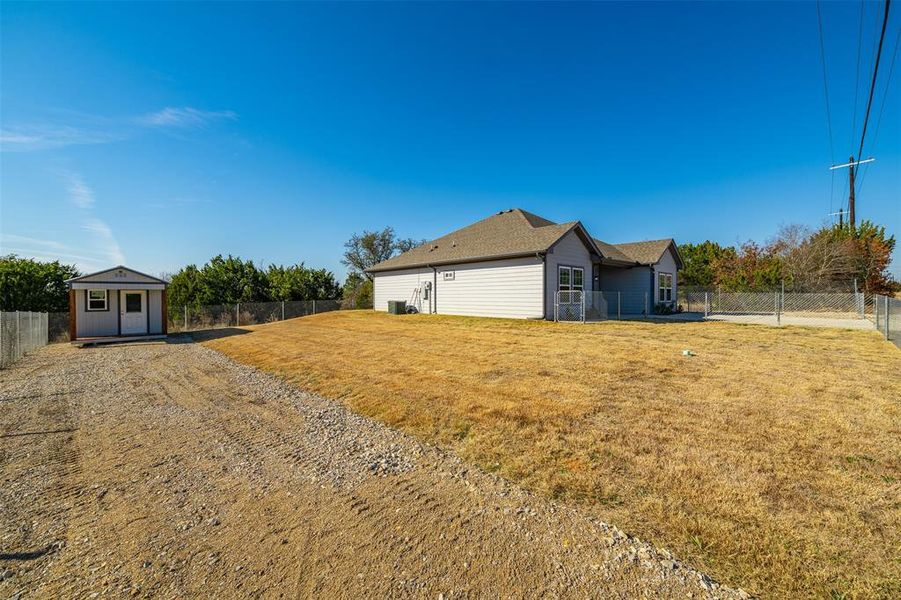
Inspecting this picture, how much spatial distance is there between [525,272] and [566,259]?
229 cm

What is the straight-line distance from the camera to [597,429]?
441cm

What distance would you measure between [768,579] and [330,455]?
3548 millimetres

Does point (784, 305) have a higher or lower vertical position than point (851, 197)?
lower

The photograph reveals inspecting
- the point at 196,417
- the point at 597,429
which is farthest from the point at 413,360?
the point at 597,429

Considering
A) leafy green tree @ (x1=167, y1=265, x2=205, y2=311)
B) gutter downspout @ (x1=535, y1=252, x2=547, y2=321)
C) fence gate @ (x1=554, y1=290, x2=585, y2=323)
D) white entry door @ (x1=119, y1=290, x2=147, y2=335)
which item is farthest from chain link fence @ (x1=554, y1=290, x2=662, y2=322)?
leafy green tree @ (x1=167, y1=265, x2=205, y2=311)

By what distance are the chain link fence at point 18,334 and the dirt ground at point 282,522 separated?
7101 mm

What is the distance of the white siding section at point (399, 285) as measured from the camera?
2180cm

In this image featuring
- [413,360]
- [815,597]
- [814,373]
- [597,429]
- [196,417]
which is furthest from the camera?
[413,360]

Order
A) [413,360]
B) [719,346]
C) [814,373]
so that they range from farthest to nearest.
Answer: [719,346] → [413,360] → [814,373]

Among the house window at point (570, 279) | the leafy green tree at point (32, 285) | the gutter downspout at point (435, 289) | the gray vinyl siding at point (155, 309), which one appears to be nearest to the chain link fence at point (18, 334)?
the gray vinyl siding at point (155, 309)

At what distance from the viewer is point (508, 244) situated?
18344mm

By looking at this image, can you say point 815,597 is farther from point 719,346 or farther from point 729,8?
point 729,8

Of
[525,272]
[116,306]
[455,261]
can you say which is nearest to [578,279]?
[525,272]

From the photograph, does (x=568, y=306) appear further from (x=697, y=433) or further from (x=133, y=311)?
(x=133, y=311)
